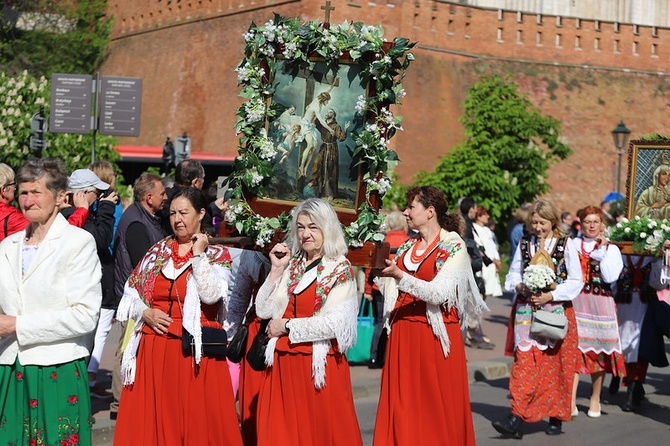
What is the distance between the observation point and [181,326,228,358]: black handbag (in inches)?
257

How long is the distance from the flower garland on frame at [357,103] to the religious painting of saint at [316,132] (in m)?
0.05

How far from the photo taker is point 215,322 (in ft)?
21.9

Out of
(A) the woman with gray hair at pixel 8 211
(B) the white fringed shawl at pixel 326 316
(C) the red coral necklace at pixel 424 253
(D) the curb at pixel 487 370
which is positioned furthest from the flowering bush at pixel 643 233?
(A) the woman with gray hair at pixel 8 211

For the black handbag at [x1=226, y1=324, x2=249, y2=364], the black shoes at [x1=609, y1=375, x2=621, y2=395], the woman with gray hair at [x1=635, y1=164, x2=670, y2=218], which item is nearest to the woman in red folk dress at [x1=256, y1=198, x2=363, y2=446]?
the black handbag at [x1=226, y1=324, x2=249, y2=364]

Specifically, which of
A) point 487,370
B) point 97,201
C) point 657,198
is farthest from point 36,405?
point 487,370

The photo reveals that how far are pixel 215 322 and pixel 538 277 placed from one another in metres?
Answer: 3.75

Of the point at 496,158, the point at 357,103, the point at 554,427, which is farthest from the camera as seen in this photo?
the point at 496,158

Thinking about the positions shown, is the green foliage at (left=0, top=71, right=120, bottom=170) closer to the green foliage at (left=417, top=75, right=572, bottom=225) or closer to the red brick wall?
the green foliage at (left=417, top=75, right=572, bottom=225)

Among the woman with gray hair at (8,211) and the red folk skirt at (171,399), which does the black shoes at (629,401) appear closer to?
the red folk skirt at (171,399)

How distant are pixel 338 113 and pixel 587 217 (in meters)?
4.67

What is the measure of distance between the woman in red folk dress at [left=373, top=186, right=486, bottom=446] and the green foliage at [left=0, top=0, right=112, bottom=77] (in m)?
33.7

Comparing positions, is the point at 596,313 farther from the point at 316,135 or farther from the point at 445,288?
the point at 316,135

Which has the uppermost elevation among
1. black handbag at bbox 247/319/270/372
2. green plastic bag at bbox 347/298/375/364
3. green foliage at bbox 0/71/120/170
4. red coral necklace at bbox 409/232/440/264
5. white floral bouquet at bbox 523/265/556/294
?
green foliage at bbox 0/71/120/170

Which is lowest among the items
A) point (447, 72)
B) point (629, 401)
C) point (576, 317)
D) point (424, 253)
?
point (629, 401)
